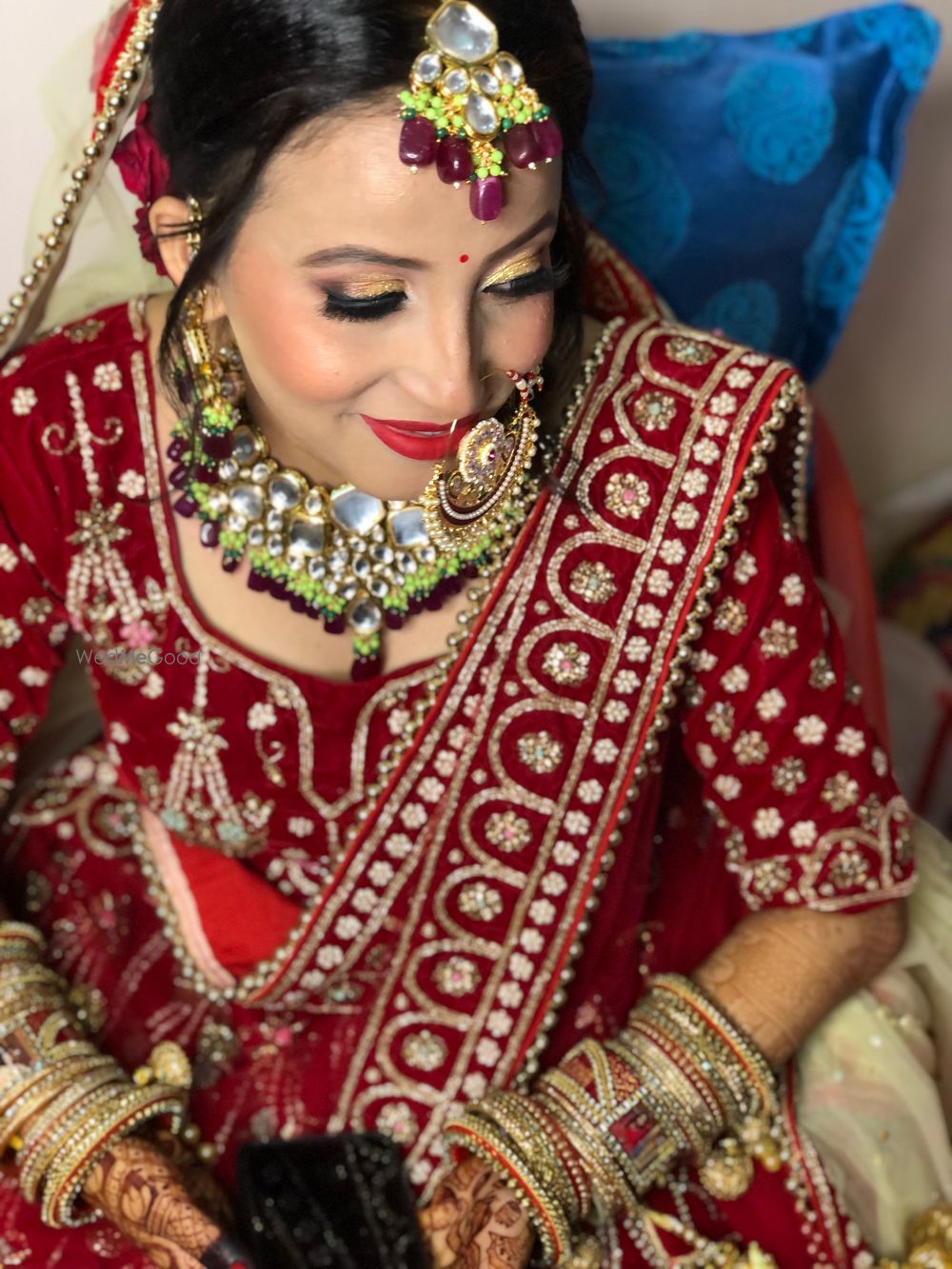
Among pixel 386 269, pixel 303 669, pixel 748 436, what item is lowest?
pixel 303 669

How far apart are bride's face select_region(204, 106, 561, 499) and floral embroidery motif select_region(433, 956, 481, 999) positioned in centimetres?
44

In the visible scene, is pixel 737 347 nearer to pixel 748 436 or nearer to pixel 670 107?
pixel 748 436

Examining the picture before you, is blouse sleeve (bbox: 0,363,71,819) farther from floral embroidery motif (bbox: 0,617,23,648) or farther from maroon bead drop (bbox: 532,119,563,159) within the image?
maroon bead drop (bbox: 532,119,563,159)

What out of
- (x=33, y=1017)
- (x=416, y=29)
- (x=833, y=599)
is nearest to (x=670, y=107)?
(x=833, y=599)

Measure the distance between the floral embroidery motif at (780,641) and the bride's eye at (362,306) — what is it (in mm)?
410

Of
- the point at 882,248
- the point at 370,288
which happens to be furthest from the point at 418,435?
the point at 882,248

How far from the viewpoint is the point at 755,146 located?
137 cm

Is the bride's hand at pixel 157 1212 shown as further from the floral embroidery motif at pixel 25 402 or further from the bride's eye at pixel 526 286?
the bride's eye at pixel 526 286

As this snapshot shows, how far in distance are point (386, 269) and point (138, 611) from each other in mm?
411

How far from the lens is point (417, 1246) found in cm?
105

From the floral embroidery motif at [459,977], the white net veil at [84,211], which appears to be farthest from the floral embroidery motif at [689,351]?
the floral embroidery motif at [459,977]

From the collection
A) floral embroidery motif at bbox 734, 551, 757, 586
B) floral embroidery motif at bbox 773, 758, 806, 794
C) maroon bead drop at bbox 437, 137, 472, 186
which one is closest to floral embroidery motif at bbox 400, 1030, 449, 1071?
floral embroidery motif at bbox 773, 758, 806, 794

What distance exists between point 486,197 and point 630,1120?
2.23 ft

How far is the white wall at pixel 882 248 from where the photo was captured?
3.98 ft
